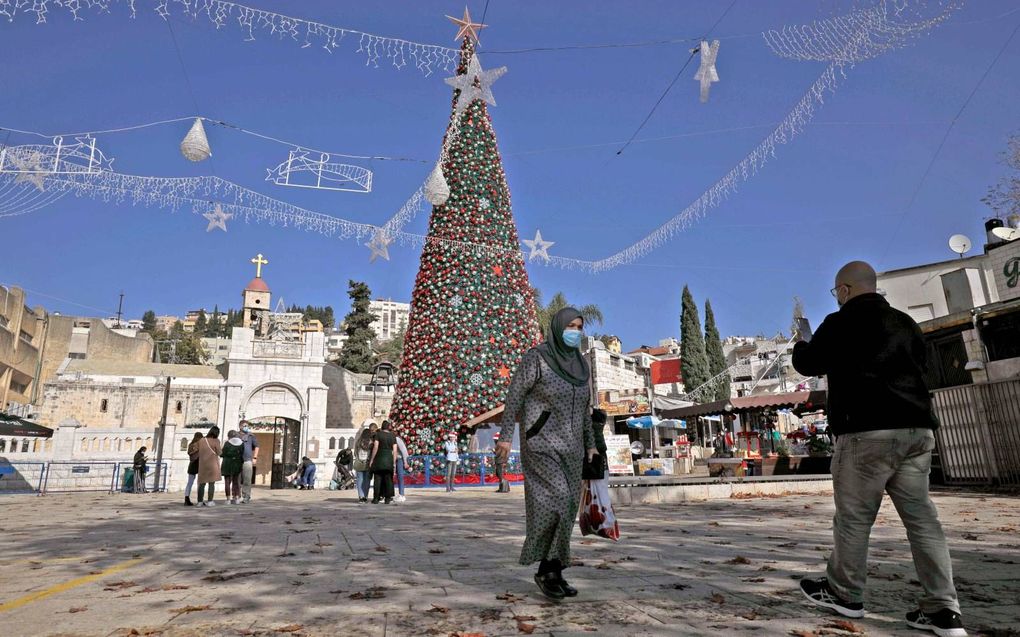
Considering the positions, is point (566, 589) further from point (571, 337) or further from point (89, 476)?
point (89, 476)

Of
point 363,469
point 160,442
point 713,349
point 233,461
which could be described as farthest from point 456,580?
point 713,349

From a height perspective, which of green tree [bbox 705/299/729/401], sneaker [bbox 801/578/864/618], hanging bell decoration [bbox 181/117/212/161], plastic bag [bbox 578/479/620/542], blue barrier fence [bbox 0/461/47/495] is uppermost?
green tree [bbox 705/299/729/401]

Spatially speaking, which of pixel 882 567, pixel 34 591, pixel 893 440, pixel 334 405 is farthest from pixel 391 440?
pixel 334 405

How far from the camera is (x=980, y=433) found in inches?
453

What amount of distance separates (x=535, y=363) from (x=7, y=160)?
30.7ft

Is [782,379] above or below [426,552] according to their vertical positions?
above

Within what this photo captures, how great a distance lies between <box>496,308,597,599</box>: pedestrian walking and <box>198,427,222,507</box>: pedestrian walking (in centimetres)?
1073

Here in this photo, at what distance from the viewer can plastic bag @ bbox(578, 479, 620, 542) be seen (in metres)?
3.99

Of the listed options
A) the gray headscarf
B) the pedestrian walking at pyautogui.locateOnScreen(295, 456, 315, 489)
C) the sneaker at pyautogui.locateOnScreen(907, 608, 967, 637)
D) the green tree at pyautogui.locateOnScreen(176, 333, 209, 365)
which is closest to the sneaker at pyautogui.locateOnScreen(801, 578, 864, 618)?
the sneaker at pyautogui.locateOnScreen(907, 608, 967, 637)

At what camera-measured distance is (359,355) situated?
4931 centimetres

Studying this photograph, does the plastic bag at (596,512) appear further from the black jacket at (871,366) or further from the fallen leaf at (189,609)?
the fallen leaf at (189,609)

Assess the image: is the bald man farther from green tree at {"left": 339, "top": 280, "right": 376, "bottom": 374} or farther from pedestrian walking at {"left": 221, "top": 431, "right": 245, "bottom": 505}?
green tree at {"left": 339, "top": 280, "right": 376, "bottom": 374}

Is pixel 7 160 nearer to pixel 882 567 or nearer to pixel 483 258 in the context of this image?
pixel 882 567

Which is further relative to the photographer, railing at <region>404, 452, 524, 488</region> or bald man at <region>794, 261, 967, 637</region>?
railing at <region>404, 452, 524, 488</region>
